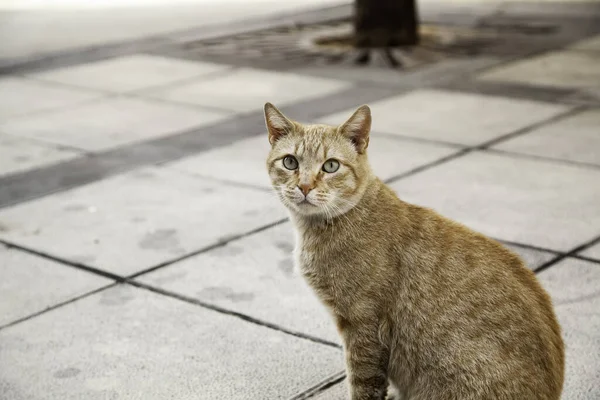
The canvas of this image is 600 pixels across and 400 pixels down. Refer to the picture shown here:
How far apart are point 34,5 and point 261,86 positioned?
30.0ft

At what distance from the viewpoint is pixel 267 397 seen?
4.07m

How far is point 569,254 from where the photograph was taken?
5.40 meters

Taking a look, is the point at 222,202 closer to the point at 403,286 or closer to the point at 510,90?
the point at 403,286

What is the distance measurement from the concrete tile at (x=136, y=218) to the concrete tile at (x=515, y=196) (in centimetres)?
117

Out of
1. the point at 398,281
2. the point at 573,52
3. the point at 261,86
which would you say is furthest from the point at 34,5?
the point at 398,281

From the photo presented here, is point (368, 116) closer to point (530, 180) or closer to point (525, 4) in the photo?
point (530, 180)

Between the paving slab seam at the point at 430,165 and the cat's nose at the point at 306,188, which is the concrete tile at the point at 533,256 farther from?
the cat's nose at the point at 306,188

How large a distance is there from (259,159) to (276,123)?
353 cm

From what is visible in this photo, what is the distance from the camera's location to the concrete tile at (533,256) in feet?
17.3

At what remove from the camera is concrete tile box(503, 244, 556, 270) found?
17.3ft

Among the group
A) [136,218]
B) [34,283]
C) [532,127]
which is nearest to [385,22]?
[532,127]

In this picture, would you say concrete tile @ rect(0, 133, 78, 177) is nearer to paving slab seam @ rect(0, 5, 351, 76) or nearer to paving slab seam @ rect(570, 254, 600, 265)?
paving slab seam @ rect(0, 5, 351, 76)

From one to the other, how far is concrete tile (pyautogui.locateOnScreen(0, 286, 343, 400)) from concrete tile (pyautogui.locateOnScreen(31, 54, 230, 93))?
5523 millimetres

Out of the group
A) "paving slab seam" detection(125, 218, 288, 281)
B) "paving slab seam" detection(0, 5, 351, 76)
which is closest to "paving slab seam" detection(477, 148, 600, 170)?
"paving slab seam" detection(125, 218, 288, 281)
